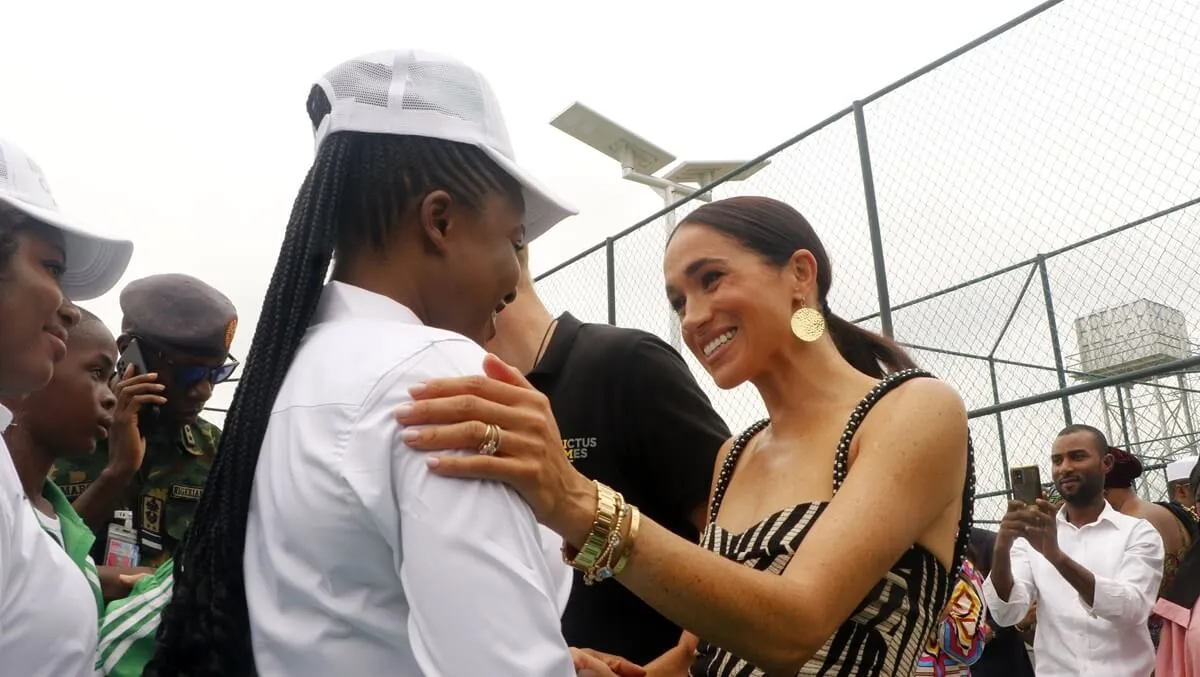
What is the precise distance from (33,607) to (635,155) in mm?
7476

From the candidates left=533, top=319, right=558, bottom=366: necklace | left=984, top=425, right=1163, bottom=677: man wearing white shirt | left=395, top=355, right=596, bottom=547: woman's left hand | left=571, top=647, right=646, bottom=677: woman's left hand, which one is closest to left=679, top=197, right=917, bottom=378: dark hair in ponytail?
left=533, top=319, right=558, bottom=366: necklace

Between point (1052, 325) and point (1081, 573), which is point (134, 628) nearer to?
point (1081, 573)

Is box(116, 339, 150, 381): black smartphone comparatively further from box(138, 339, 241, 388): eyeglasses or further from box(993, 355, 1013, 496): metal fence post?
box(993, 355, 1013, 496): metal fence post

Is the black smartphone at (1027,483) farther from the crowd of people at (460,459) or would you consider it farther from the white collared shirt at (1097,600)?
the crowd of people at (460,459)

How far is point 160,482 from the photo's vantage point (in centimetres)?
310

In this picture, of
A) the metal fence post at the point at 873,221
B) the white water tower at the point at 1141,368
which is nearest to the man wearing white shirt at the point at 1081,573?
the white water tower at the point at 1141,368

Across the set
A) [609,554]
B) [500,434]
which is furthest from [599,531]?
[500,434]

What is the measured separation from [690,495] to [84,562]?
125 cm

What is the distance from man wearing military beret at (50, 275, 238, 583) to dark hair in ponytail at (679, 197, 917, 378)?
5.69 feet

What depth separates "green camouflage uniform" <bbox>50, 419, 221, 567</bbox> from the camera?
9.74 ft

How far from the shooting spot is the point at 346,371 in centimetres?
106

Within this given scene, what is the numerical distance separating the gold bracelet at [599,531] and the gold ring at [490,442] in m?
0.32

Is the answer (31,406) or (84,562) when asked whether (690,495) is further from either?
(31,406)

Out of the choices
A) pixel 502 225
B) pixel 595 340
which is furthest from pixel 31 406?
pixel 502 225
